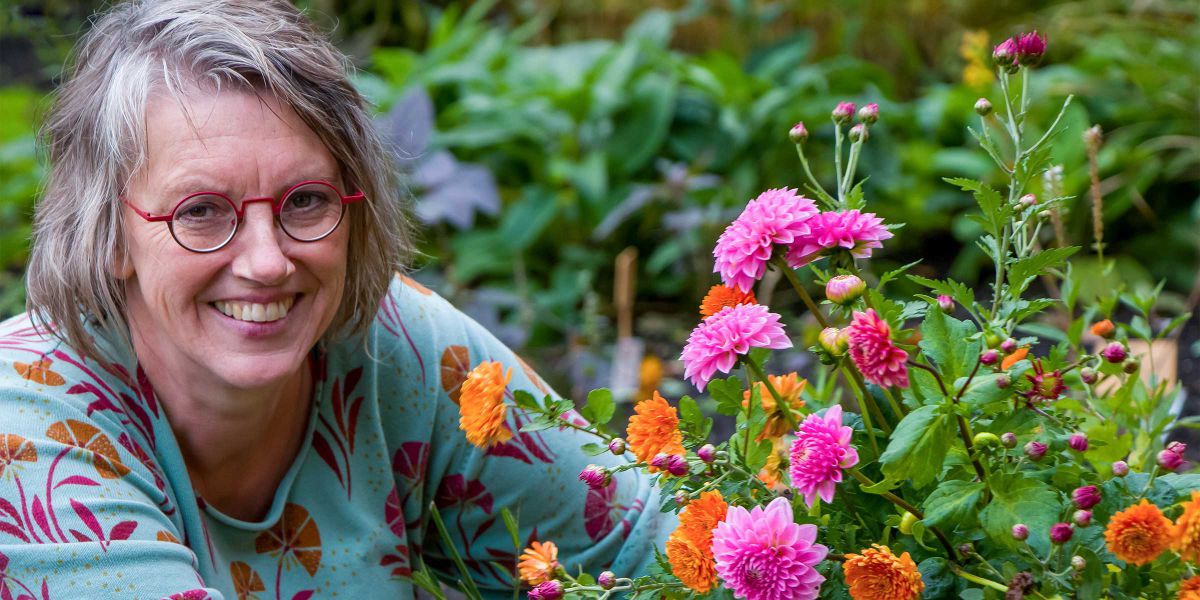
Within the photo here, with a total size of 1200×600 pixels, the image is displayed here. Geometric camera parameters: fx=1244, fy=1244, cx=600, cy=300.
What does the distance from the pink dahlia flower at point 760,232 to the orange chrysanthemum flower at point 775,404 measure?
127mm

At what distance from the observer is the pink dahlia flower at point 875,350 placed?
96 cm

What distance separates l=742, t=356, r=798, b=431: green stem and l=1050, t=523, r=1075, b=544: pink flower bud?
26 cm

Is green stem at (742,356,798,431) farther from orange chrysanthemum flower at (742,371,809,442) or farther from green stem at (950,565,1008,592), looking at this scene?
green stem at (950,565,1008,592)

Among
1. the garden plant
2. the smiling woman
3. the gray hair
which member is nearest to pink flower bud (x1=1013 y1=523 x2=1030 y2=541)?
the garden plant

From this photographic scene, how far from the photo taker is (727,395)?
113cm

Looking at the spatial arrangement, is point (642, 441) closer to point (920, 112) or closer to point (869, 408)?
point (869, 408)

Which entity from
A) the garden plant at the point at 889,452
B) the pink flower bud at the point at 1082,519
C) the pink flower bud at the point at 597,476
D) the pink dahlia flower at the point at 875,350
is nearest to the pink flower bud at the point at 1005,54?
the garden plant at the point at 889,452

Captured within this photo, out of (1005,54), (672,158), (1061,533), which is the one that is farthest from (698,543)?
(672,158)

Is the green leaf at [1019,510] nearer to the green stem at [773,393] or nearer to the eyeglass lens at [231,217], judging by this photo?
the green stem at [773,393]

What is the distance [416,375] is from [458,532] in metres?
0.26

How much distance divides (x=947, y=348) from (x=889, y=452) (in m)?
0.12

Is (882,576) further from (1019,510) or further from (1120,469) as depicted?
(1120,469)

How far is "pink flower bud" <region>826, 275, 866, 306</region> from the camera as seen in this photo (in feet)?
3.34

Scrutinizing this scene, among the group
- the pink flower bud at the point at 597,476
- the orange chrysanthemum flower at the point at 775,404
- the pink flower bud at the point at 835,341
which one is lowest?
the pink flower bud at the point at 597,476
